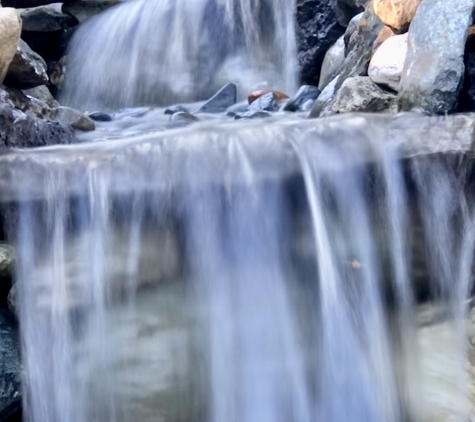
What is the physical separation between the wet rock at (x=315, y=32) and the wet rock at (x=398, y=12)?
6.77 feet

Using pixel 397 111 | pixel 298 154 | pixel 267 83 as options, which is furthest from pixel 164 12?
Answer: pixel 298 154

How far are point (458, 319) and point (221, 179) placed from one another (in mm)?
949

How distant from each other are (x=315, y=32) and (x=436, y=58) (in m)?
2.92

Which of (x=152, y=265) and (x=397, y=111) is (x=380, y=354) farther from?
(x=397, y=111)

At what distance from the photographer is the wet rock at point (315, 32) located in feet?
18.0

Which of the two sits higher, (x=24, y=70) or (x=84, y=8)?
(x=84, y=8)

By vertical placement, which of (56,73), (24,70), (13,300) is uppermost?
(24,70)

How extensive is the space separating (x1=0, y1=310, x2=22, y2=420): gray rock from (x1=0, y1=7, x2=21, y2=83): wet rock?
4.35 ft

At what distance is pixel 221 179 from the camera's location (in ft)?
7.89

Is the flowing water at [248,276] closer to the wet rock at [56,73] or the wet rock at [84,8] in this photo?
the wet rock at [56,73]

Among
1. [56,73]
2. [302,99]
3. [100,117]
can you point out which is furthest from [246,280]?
[56,73]

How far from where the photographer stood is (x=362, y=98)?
122 inches

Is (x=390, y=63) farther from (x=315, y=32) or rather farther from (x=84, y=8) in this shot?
(x=84, y=8)

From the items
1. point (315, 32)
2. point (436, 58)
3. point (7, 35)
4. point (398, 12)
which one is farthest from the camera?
point (315, 32)
